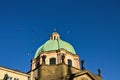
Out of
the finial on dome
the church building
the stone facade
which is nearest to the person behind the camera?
the stone facade

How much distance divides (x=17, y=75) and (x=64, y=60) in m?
11.4

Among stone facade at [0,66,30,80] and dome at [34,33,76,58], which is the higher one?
dome at [34,33,76,58]

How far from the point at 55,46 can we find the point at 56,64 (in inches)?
274

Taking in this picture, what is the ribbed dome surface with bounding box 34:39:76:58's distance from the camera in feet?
188

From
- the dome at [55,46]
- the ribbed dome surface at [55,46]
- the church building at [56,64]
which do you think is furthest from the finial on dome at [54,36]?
the ribbed dome surface at [55,46]

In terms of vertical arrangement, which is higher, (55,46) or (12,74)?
(55,46)

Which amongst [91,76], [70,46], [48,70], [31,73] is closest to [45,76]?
[48,70]

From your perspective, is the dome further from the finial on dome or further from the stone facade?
the stone facade

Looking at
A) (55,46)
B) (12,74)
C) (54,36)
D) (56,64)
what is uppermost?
(54,36)

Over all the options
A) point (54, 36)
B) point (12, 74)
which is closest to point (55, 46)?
point (54, 36)

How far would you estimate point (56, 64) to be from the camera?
52.0 meters

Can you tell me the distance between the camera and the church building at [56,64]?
162 feet

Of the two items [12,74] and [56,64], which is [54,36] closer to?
[56,64]

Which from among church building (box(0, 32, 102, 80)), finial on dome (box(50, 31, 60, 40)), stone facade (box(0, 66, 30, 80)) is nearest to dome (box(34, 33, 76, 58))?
church building (box(0, 32, 102, 80))
